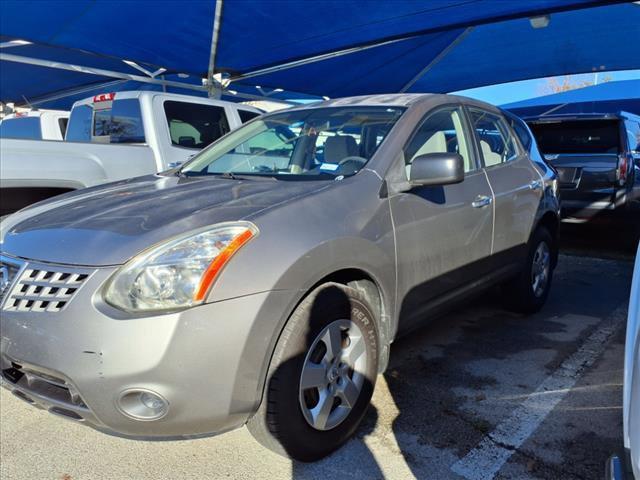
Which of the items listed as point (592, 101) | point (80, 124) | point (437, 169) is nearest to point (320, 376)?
point (437, 169)

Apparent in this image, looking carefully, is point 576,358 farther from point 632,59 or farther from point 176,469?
point 632,59

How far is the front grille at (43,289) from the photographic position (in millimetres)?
1877

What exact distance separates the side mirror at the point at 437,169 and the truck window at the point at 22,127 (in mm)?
7144

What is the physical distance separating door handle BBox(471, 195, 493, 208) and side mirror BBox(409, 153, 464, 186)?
61 centimetres

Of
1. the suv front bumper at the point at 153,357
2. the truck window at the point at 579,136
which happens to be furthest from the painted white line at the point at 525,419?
the truck window at the point at 579,136

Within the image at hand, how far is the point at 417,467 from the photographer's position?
7.57 feet

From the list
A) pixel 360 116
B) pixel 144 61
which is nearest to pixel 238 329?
pixel 360 116

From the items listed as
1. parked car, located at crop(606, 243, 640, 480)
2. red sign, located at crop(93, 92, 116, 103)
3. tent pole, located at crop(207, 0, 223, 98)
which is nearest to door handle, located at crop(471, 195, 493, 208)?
parked car, located at crop(606, 243, 640, 480)

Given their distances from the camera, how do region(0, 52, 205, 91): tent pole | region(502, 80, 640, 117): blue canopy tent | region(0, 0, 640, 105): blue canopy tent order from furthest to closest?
region(502, 80, 640, 117): blue canopy tent < region(0, 52, 205, 91): tent pole < region(0, 0, 640, 105): blue canopy tent

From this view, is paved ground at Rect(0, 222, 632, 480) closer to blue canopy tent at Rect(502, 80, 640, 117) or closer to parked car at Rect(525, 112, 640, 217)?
parked car at Rect(525, 112, 640, 217)

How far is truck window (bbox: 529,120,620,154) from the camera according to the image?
6137 millimetres

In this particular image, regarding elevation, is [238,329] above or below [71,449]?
above

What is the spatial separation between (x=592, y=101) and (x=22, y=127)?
13.9 metres

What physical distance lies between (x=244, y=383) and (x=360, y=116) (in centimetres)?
188
